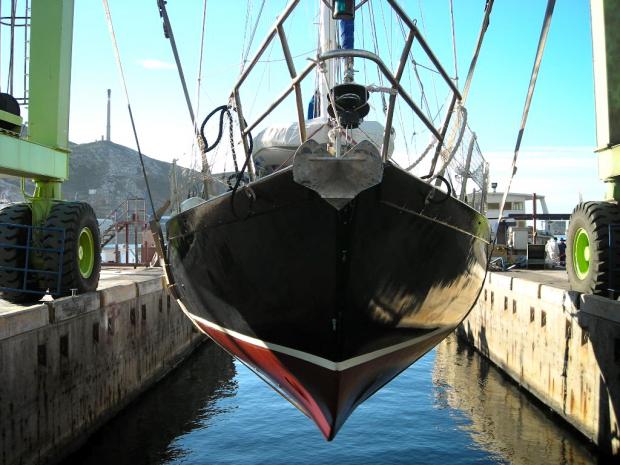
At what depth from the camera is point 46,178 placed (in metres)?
10.5

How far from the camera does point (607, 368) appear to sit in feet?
27.3

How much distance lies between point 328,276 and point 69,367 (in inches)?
210

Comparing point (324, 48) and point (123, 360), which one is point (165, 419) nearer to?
point (123, 360)

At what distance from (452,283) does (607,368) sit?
A: 3391 mm

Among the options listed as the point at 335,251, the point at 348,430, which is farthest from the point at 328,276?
the point at 348,430

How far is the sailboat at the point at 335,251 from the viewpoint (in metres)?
5.11

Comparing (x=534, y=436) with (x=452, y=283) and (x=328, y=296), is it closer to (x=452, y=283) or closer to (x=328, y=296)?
(x=452, y=283)

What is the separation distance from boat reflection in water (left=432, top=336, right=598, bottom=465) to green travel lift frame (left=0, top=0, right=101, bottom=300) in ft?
24.6

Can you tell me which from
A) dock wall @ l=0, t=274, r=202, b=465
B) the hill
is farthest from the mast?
the hill

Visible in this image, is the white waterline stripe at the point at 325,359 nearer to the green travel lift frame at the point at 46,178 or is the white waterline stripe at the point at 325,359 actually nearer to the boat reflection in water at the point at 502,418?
the boat reflection in water at the point at 502,418

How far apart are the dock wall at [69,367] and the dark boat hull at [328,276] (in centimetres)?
241

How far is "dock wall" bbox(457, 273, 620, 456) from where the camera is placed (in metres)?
8.27

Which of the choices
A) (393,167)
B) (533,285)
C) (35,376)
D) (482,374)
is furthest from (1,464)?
(482,374)

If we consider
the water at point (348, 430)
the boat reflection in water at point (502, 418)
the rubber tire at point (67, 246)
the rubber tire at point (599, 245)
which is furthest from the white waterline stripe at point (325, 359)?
the rubber tire at point (67, 246)
